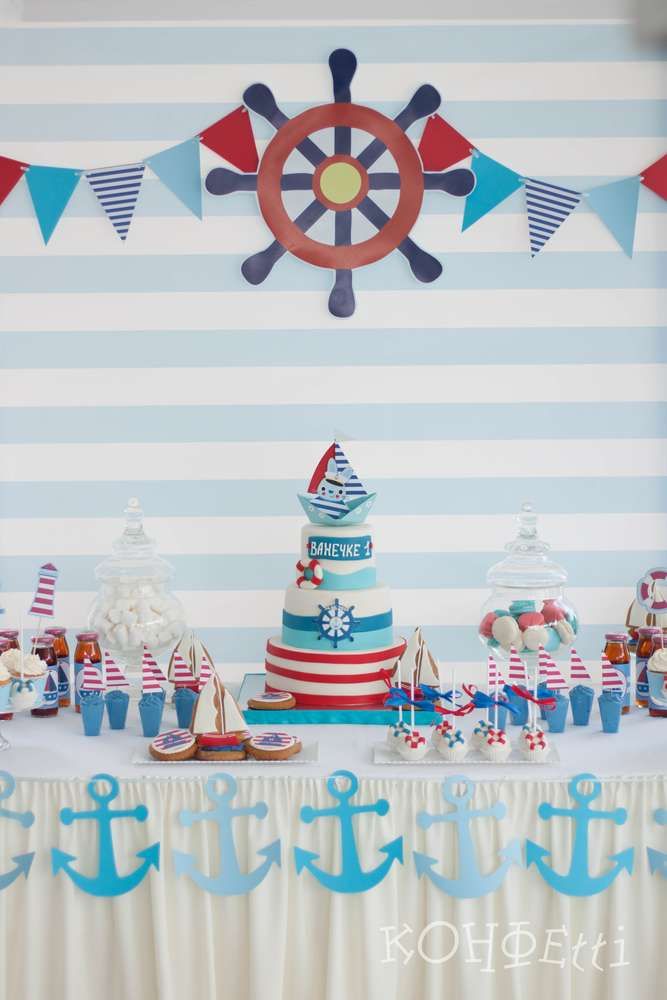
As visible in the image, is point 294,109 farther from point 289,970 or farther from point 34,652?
Answer: point 289,970

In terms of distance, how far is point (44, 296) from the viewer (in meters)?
2.39

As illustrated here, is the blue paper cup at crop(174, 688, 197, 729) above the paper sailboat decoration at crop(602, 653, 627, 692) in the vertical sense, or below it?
below

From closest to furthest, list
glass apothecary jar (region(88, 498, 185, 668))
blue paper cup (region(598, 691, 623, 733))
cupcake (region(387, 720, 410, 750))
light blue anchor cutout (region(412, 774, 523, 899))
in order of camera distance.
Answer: light blue anchor cutout (region(412, 774, 523, 899)), cupcake (region(387, 720, 410, 750)), blue paper cup (region(598, 691, 623, 733)), glass apothecary jar (region(88, 498, 185, 668))

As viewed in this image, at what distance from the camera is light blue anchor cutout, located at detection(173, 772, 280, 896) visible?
167 cm

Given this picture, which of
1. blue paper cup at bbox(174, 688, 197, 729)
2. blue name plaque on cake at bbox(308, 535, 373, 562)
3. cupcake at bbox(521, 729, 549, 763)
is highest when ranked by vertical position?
blue name plaque on cake at bbox(308, 535, 373, 562)

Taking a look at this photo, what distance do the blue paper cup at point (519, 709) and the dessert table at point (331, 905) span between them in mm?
232

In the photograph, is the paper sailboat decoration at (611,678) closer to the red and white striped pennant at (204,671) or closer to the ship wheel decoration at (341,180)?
the red and white striped pennant at (204,671)

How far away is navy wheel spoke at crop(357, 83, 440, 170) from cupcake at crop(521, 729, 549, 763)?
1362 mm

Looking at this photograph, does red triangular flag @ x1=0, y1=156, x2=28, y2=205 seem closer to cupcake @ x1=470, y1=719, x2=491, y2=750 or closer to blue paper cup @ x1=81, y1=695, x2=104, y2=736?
blue paper cup @ x1=81, y1=695, x2=104, y2=736

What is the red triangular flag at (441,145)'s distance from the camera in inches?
Answer: 92.2

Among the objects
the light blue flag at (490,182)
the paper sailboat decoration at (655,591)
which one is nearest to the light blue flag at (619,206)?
the light blue flag at (490,182)

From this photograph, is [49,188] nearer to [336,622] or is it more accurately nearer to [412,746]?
[336,622]

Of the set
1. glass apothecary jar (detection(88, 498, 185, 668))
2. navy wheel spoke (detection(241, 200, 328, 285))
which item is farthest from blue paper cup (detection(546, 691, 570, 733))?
navy wheel spoke (detection(241, 200, 328, 285))

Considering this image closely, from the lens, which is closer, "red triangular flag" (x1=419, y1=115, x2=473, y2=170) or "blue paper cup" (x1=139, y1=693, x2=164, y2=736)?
"blue paper cup" (x1=139, y1=693, x2=164, y2=736)
